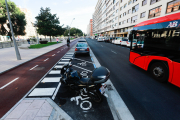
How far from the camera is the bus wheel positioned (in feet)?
14.6

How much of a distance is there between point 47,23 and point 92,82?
101 ft

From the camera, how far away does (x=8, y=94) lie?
3854 mm

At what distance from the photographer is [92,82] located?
3141 mm

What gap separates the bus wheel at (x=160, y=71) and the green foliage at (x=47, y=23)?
2977 centimetres

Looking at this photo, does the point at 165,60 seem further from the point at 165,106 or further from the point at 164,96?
the point at 165,106

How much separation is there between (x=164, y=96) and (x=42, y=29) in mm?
31843

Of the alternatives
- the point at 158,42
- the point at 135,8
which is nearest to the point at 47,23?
the point at 135,8

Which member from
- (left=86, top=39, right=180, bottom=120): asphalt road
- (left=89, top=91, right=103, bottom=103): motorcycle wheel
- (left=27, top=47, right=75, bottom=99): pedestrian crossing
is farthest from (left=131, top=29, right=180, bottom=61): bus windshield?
(left=27, top=47, right=75, bottom=99): pedestrian crossing

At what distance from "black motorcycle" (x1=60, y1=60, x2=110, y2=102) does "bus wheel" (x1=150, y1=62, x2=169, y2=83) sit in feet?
11.1

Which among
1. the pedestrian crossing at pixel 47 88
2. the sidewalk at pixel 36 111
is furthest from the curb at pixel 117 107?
the pedestrian crossing at pixel 47 88

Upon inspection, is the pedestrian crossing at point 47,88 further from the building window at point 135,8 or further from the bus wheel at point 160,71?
the building window at point 135,8

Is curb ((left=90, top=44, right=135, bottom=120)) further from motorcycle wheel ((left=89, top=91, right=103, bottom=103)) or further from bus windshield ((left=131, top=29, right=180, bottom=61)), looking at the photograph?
bus windshield ((left=131, top=29, right=180, bottom=61))

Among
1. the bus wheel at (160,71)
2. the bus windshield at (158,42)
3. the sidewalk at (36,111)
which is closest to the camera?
the sidewalk at (36,111)

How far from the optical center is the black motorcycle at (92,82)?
118 inches
